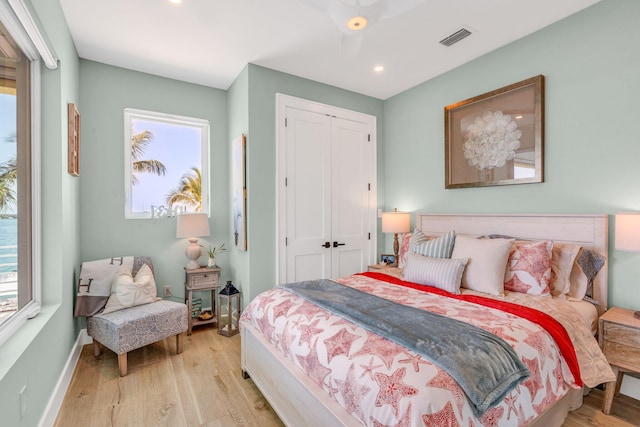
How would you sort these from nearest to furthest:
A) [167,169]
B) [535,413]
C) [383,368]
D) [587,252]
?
[383,368] < [535,413] < [587,252] < [167,169]

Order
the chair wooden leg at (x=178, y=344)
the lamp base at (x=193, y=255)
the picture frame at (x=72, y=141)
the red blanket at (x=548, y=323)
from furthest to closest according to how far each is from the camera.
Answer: the lamp base at (x=193, y=255), the chair wooden leg at (x=178, y=344), the picture frame at (x=72, y=141), the red blanket at (x=548, y=323)

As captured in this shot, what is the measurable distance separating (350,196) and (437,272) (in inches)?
67.7

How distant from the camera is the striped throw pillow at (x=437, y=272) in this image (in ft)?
7.54

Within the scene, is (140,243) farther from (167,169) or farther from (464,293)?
(464,293)

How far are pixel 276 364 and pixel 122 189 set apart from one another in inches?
103

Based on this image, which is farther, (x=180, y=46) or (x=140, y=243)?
(x=140, y=243)

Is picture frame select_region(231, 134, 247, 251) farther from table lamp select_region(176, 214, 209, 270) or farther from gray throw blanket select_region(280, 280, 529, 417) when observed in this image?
gray throw blanket select_region(280, 280, 529, 417)

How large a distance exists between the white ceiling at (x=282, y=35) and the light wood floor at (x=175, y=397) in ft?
8.38

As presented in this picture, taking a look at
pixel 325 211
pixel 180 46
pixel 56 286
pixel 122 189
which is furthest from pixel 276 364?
pixel 180 46

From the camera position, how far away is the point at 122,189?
130 inches

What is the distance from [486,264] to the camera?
2.30m

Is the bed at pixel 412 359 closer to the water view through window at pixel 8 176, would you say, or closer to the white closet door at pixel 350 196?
the white closet door at pixel 350 196

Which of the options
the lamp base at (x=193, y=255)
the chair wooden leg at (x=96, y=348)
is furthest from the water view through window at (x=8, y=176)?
the lamp base at (x=193, y=255)

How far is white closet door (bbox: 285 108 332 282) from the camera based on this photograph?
3398 millimetres
